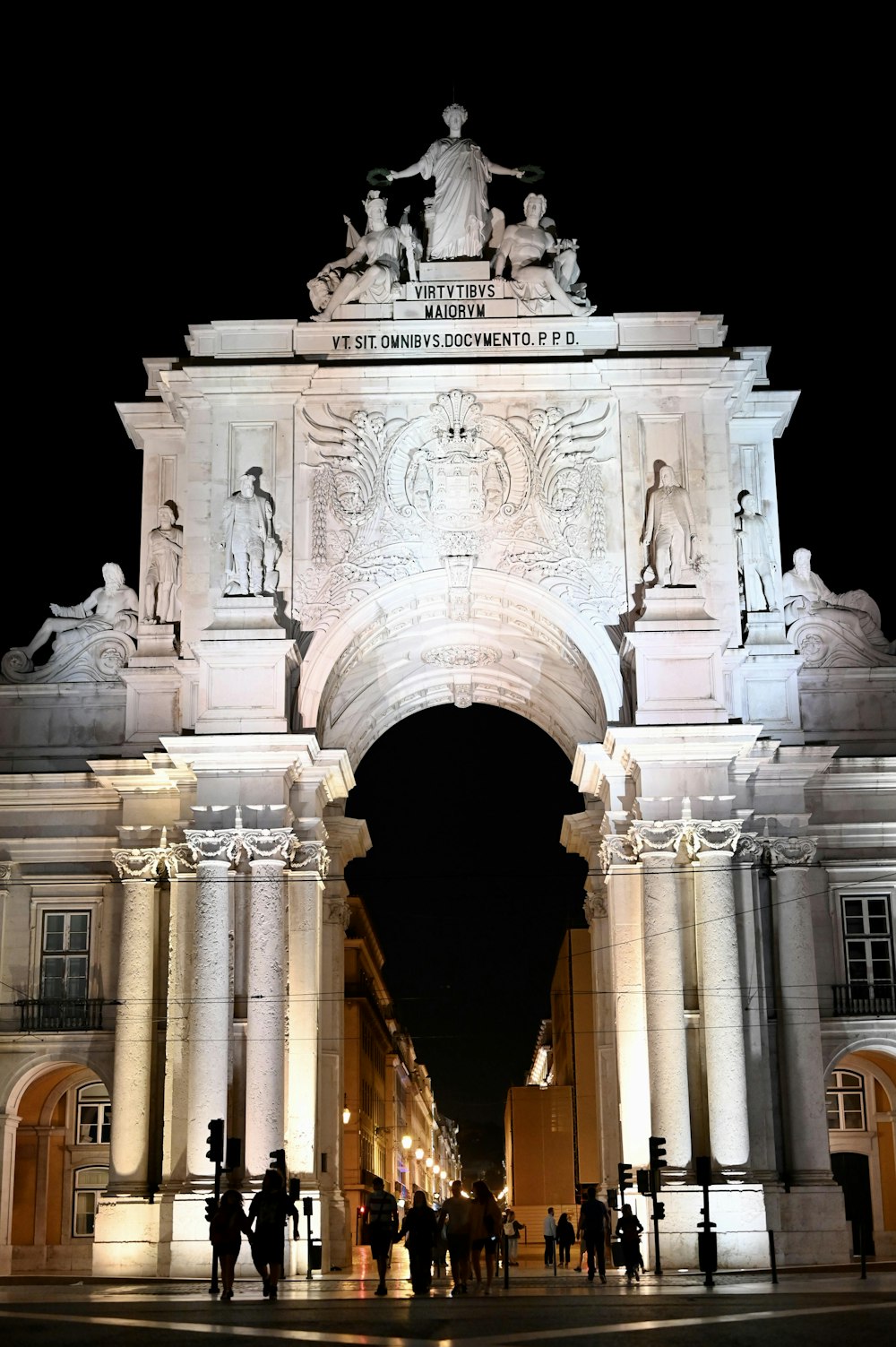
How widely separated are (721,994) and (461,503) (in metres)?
11.0

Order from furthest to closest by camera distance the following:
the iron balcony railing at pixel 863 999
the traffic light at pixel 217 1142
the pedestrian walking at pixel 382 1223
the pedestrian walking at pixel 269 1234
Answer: the iron balcony railing at pixel 863 999 < the pedestrian walking at pixel 382 1223 < the traffic light at pixel 217 1142 < the pedestrian walking at pixel 269 1234

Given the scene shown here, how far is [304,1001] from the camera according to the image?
118ft

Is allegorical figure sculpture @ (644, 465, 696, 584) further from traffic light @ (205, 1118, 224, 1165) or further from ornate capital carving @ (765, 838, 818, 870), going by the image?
traffic light @ (205, 1118, 224, 1165)

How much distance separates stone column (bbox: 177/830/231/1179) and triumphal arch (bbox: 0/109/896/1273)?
0.20ft

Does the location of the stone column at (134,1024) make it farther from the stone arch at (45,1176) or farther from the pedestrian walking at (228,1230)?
the pedestrian walking at (228,1230)

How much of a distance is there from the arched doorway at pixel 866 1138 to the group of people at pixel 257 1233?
15.8 metres

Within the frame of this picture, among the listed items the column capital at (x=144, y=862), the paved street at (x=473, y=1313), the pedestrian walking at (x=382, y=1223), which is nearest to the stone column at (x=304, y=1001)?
the column capital at (x=144, y=862)

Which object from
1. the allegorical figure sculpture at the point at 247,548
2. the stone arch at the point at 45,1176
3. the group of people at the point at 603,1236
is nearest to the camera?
the group of people at the point at 603,1236

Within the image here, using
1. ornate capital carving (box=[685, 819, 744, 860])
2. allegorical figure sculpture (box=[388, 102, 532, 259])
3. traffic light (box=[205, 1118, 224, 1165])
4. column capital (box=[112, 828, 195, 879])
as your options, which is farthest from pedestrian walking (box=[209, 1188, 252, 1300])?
allegorical figure sculpture (box=[388, 102, 532, 259])

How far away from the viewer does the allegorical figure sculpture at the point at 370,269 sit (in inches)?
1522

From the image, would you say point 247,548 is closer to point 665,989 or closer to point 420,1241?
point 665,989

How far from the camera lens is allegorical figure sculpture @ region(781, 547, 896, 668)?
37938 mm

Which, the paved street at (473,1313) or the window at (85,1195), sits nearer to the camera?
the paved street at (473,1313)

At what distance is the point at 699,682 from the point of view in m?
35.8
